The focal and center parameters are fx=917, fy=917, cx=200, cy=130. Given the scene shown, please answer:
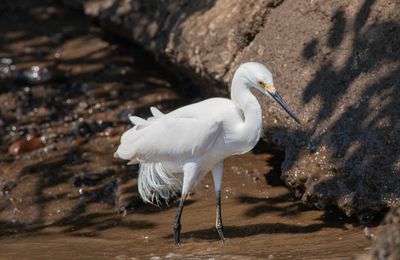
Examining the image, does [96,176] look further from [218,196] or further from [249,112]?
[249,112]

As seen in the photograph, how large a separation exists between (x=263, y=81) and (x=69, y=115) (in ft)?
12.8

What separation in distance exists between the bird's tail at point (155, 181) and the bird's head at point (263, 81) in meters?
1.14

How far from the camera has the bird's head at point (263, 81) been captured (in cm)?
673

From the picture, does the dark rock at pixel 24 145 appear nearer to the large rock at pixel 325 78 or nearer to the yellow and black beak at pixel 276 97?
the large rock at pixel 325 78

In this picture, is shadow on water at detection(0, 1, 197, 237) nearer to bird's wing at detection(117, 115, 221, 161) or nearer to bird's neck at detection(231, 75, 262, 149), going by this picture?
bird's wing at detection(117, 115, 221, 161)

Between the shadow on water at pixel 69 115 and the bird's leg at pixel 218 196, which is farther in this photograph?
the shadow on water at pixel 69 115

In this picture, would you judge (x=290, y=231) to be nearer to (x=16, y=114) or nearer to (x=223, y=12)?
(x=223, y=12)

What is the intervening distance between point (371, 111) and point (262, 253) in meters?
1.54

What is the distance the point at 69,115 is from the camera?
1016 cm

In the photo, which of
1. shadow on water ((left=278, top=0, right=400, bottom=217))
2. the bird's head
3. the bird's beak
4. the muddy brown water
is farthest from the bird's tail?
the bird's beak

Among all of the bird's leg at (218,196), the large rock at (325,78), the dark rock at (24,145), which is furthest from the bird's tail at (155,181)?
the dark rock at (24,145)

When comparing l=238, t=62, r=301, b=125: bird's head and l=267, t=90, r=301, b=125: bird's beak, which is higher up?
l=238, t=62, r=301, b=125: bird's head

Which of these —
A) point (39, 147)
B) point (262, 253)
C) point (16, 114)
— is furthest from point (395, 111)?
point (16, 114)

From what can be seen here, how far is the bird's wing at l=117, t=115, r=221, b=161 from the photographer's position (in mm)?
7020
